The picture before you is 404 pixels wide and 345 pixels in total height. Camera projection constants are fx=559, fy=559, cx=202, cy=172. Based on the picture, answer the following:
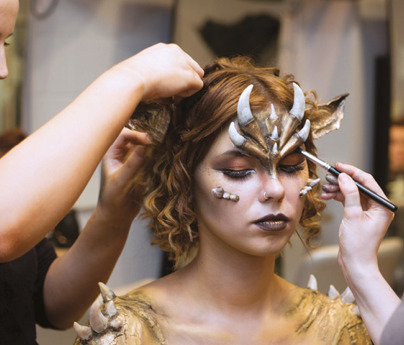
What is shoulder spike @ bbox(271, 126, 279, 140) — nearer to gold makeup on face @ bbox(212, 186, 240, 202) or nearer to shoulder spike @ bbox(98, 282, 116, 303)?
gold makeup on face @ bbox(212, 186, 240, 202)

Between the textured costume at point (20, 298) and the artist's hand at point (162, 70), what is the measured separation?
58cm

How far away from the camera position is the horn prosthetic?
117 centimetres

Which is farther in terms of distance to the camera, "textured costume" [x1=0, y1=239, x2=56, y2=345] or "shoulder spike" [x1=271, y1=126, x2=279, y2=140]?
"textured costume" [x1=0, y1=239, x2=56, y2=345]

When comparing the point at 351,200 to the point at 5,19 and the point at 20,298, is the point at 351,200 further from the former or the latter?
the point at 20,298

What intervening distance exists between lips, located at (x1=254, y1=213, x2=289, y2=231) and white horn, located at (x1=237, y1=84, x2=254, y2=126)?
0.20 m

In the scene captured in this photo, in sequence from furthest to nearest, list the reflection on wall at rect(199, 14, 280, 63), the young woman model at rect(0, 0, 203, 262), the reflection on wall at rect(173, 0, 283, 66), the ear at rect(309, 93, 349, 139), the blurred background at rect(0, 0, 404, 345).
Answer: the reflection on wall at rect(199, 14, 280, 63), the reflection on wall at rect(173, 0, 283, 66), the blurred background at rect(0, 0, 404, 345), the ear at rect(309, 93, 349, 139), the young woman model at rect(0, 0, 203, 262)

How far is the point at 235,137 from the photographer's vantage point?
1.17m

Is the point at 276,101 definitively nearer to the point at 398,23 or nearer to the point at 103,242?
the point at 103,242

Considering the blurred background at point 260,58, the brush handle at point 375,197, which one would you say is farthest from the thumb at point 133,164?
the brush handle at point 375,197

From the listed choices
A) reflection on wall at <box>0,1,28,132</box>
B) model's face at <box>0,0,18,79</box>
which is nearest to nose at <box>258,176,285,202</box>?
model's face at <box>0,0,18,79</box>

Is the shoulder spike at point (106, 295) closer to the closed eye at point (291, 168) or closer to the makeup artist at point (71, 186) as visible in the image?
the makeup artist at point (71, 186)

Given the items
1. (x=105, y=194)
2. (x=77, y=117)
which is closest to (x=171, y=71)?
(x=77, y=117)

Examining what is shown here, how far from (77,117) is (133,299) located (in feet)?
1.65

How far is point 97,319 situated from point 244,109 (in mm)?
536
